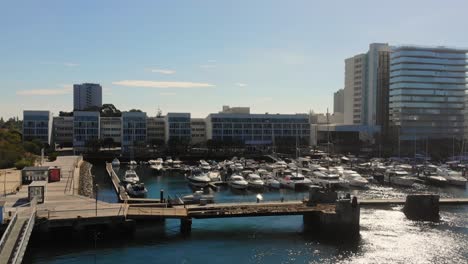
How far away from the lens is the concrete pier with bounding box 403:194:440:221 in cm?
4403

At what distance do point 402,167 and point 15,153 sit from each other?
2554 inches

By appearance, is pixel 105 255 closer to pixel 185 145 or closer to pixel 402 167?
pixel 402 167

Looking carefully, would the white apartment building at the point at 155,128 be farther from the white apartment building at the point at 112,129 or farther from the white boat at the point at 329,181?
the white boat at the point at 329,181

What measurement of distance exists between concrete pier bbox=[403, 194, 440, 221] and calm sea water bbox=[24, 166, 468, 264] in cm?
112

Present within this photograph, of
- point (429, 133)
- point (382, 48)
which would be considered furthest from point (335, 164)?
point (382, 48)

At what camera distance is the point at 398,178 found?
68.6 m

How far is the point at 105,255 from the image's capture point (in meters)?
31.4

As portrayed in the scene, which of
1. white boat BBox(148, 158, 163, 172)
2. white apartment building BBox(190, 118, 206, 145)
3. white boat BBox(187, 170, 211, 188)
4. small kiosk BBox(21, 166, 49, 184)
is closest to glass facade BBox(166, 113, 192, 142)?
white apartment building BBox(190, 118, 206, 145)

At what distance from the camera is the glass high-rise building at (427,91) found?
125125 mm

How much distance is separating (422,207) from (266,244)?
17939 millimetres

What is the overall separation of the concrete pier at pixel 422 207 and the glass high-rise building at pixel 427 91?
87.4 meters

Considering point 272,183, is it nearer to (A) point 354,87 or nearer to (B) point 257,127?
(B) point 257,127

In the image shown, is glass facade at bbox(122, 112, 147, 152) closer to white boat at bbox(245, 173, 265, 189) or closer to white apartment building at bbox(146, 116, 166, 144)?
white apartment building at bbox(146, 116, 166, 144)

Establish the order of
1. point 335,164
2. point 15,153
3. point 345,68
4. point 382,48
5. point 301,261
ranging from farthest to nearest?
point 345,68, point 382,48, point 335,164, point 15,153, point 301,261
